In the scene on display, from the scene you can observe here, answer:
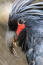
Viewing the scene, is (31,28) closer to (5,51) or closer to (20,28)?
(20,28)

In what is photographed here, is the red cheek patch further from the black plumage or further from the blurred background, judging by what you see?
the blurred background

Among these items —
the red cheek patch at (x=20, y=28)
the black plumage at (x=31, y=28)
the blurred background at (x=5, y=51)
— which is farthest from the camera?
the blurred background at (x=5, y=51)

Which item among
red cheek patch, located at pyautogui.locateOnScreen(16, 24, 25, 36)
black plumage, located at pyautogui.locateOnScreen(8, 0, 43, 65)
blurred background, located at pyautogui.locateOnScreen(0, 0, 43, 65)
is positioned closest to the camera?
black plumage, located at pyautogui.locateOnScreen(8, 0, 43, 65)

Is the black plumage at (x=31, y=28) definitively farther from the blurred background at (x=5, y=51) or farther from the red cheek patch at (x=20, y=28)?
the blurred background at (x=5, y=51)

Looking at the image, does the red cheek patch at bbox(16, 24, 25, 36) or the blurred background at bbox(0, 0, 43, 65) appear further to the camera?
the blurred background at bbox(0, 0, 43, 65)

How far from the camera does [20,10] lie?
1.86 m

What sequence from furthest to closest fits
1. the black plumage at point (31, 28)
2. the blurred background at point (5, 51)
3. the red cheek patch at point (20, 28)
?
1. the blurred background at point (5, 51)
2. the red cheek patch at point (20, 28)
3. the black plumage at point (31, 28)

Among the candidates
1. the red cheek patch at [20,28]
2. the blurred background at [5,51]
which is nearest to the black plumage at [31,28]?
the red cheek patch at [20,28]

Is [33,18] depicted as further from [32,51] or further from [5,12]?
[5,12]

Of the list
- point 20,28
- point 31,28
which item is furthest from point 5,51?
point 31,28

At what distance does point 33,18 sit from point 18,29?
0.16m

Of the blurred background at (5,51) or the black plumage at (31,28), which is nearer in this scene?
the black plumage at (31,28)

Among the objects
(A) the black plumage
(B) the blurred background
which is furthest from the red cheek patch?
(B) the blurred background

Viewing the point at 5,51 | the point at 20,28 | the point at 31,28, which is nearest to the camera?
the point at 31,28
